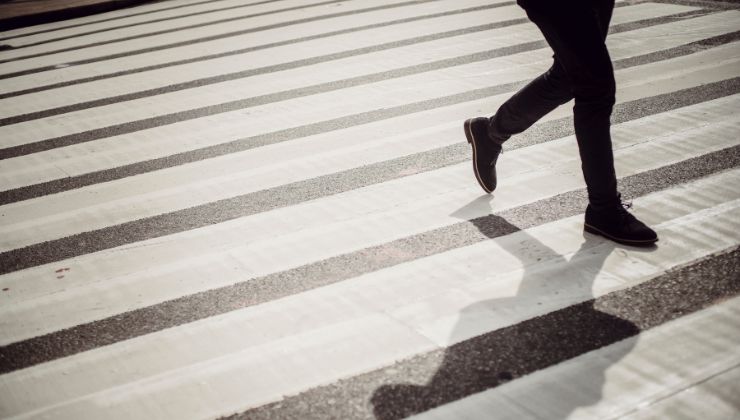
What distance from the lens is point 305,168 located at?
464cm

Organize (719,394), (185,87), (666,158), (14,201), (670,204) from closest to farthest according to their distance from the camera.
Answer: (719,394) → (670,204) → (666,158) → (14,201) → (185,87)

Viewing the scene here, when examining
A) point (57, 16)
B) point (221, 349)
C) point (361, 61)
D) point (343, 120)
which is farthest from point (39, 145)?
point (57, 16)

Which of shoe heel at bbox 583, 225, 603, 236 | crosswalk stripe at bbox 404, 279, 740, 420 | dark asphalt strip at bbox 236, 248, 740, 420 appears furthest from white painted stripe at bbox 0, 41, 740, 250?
crosswalk stripe at bbox 404, 279, 740, 420

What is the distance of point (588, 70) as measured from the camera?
3127mm

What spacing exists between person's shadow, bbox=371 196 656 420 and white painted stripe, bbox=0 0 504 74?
5953 mm

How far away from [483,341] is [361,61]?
4803 millimetres

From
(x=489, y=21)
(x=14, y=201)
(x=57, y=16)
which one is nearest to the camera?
(x=14, y=201)

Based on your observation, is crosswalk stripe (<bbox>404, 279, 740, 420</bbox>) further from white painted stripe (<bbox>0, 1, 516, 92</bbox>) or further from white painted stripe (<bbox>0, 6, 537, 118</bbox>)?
white painted stripe (<bbox>0, 1, 516, 92</bbox>)

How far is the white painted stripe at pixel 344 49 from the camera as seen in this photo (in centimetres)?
687

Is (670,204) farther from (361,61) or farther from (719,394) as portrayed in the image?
(361,61)

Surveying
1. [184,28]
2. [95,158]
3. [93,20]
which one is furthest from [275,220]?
[93,20]

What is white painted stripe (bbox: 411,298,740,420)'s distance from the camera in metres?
2.30

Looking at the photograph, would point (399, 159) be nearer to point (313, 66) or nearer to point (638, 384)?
point (638, 384)

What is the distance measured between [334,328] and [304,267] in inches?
22.6
